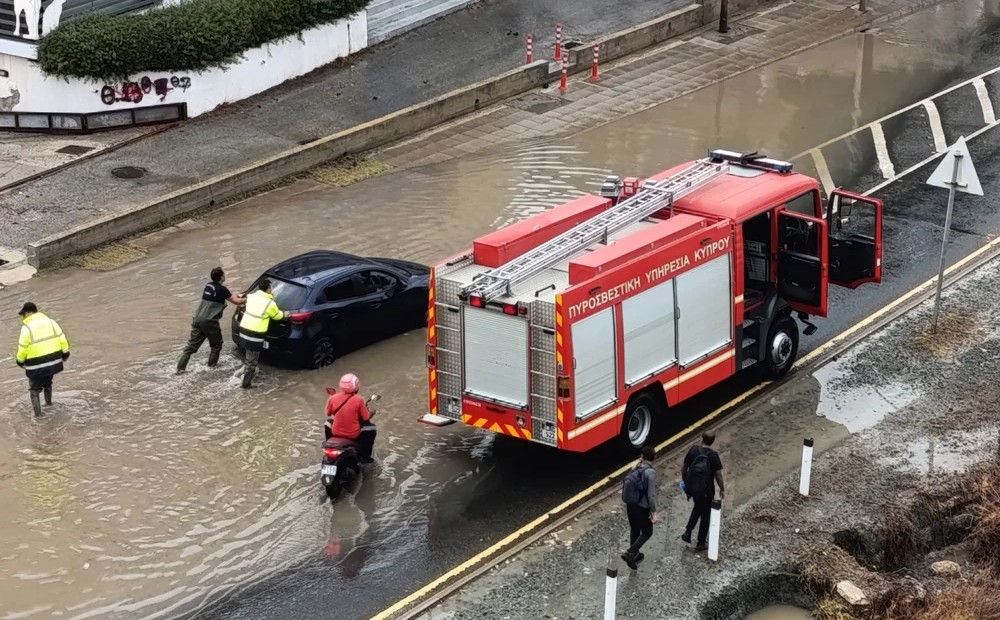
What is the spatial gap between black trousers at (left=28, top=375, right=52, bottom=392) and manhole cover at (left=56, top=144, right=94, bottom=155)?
29.5ft

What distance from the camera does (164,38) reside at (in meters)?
24.8

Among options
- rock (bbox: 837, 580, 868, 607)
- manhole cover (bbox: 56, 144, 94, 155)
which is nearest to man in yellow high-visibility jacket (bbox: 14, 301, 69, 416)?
rock (bbox: 837, 580, 868, 607)

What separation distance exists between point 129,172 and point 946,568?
15.0 m

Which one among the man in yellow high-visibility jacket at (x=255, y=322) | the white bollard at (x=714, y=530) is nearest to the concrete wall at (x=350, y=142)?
the man in yellow high-visibility jacket at (x=255, y=322)

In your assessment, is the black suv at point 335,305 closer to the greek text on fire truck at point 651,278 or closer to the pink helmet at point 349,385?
the pink helmet at point 349,385

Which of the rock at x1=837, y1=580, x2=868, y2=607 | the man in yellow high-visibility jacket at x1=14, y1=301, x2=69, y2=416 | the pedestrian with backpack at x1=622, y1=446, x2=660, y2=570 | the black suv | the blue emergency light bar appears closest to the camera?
the rock at x1=837, y1=580, x2=868, y2=607

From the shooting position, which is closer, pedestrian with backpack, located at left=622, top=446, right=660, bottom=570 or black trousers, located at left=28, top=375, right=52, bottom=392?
pedestrian with backpack, located at left=622, top=446, right=660, bottom=570

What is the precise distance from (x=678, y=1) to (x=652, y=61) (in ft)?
10.4

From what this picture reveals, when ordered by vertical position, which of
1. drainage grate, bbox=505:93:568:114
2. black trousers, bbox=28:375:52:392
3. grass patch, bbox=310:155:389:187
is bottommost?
black trousers, bbox=28:375:52:392

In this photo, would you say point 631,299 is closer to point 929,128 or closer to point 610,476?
point 610,476

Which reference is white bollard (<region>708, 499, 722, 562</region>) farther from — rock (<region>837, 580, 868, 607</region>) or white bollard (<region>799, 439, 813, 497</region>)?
white bollard (<region>799, 439, 813, 497</region>)

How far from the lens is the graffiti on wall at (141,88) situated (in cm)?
2489

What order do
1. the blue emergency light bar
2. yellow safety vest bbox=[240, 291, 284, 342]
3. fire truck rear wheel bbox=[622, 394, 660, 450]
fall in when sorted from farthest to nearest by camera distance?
the blue emergency light bar → yellow safety vest bbox=[240, 291, 284, 342] → fire truck rear wheel bbox=[622, 394, 660, 450]

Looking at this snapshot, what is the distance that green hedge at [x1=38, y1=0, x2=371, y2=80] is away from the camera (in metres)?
24.3
